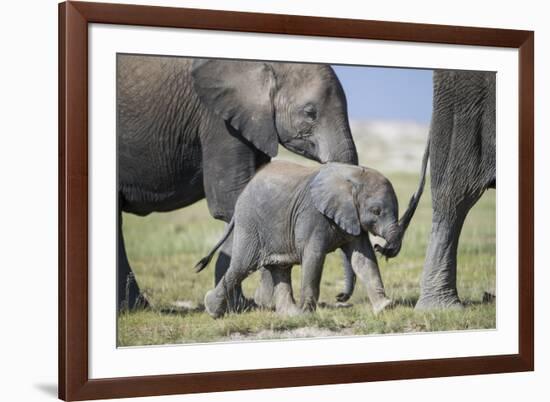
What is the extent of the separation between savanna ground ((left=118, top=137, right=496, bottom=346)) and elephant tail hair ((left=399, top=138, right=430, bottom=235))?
27 mm

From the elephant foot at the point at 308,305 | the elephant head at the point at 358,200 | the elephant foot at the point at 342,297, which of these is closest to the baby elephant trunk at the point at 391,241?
the elephant head at the point at 358,200

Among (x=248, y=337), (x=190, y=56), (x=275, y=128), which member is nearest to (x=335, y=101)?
(x=275, y=128)

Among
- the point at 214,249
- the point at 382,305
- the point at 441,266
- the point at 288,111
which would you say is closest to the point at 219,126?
the point at 288,111

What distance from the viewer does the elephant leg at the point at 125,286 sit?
192 inches

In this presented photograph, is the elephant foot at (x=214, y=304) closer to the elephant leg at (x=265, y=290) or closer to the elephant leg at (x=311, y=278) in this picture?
the elephant leg at (x=265, y=290)

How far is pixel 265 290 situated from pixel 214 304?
23 cm

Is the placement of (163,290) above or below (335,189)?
below

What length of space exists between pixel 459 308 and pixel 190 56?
162 centimetres

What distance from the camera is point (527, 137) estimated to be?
556 cm

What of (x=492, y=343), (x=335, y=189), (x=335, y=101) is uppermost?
(x=335, y=101)

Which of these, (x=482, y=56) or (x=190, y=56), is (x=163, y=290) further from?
(x=482, y=56)

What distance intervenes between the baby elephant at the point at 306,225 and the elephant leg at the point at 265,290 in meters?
0.02

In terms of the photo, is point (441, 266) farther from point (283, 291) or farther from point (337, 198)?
point (283, 291)

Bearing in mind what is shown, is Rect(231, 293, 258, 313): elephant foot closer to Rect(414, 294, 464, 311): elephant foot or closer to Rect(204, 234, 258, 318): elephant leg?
Rect(204, 234, 258, 318): elephant leg
